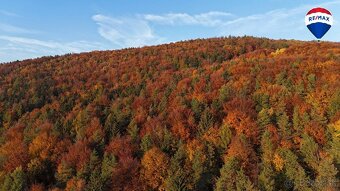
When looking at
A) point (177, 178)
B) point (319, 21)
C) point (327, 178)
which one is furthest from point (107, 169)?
point (319, 21)

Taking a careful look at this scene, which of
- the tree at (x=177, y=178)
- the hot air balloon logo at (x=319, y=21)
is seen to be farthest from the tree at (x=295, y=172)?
the hot air balloon logo at (x=319, y=21)

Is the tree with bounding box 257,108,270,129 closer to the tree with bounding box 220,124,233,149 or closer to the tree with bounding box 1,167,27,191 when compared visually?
the tree with bounding box 220,124,233,149

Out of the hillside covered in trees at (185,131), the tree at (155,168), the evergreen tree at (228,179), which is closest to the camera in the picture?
the evergreen tree at (228,179)

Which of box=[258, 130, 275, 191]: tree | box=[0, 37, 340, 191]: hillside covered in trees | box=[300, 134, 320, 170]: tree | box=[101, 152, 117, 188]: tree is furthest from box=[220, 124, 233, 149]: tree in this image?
box=[101, 152, 117, 188]: tree

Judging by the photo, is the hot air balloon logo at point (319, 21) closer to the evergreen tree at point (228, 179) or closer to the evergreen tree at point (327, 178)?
the evergreen tree at point (327, 178)

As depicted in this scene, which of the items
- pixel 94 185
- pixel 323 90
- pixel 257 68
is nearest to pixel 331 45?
pixel 257 68

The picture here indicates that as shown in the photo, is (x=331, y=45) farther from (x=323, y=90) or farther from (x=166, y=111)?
(x=166, y=111)

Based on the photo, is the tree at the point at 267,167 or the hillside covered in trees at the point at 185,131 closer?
the tree at the point at 267,167
